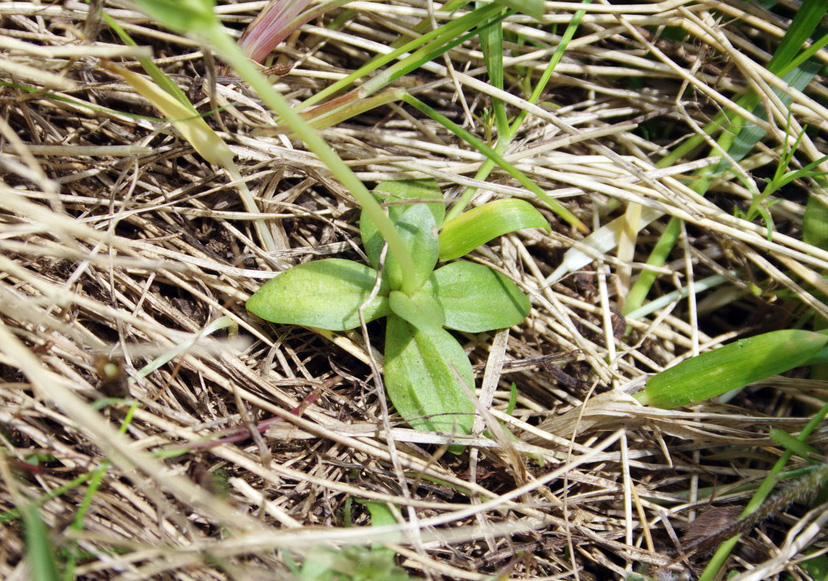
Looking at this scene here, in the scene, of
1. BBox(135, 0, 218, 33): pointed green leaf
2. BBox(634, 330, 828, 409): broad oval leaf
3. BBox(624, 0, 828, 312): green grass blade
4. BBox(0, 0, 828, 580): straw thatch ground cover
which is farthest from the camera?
BBox(624, 0, 828, 312): green grass blade

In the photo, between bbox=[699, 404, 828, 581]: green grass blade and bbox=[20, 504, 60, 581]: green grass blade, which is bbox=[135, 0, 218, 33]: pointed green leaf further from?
bbox=[699, 404, 828, 581]: green grass blade

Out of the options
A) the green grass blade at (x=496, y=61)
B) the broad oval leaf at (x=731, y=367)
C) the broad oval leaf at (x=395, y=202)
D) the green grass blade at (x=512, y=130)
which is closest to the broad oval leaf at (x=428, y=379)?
the broad oval leaf at (x=395, y=202)

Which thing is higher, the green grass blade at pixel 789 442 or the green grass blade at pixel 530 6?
the green grass blade at pixel 530 6

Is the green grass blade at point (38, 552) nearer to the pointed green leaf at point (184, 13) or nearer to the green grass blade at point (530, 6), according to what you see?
the pointed green leaf at point (184, 13)

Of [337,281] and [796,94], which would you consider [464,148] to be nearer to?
[337,281]

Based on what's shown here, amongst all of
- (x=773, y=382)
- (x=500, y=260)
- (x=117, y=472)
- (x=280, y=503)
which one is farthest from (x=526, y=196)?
(x=117, y=472)

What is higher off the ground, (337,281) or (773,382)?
(773,382)

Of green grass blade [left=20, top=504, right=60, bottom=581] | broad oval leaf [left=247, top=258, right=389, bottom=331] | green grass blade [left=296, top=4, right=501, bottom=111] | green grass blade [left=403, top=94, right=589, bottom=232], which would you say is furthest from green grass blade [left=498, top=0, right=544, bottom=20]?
green grass blade [left=20, top=504, right=60, bottom=581]
